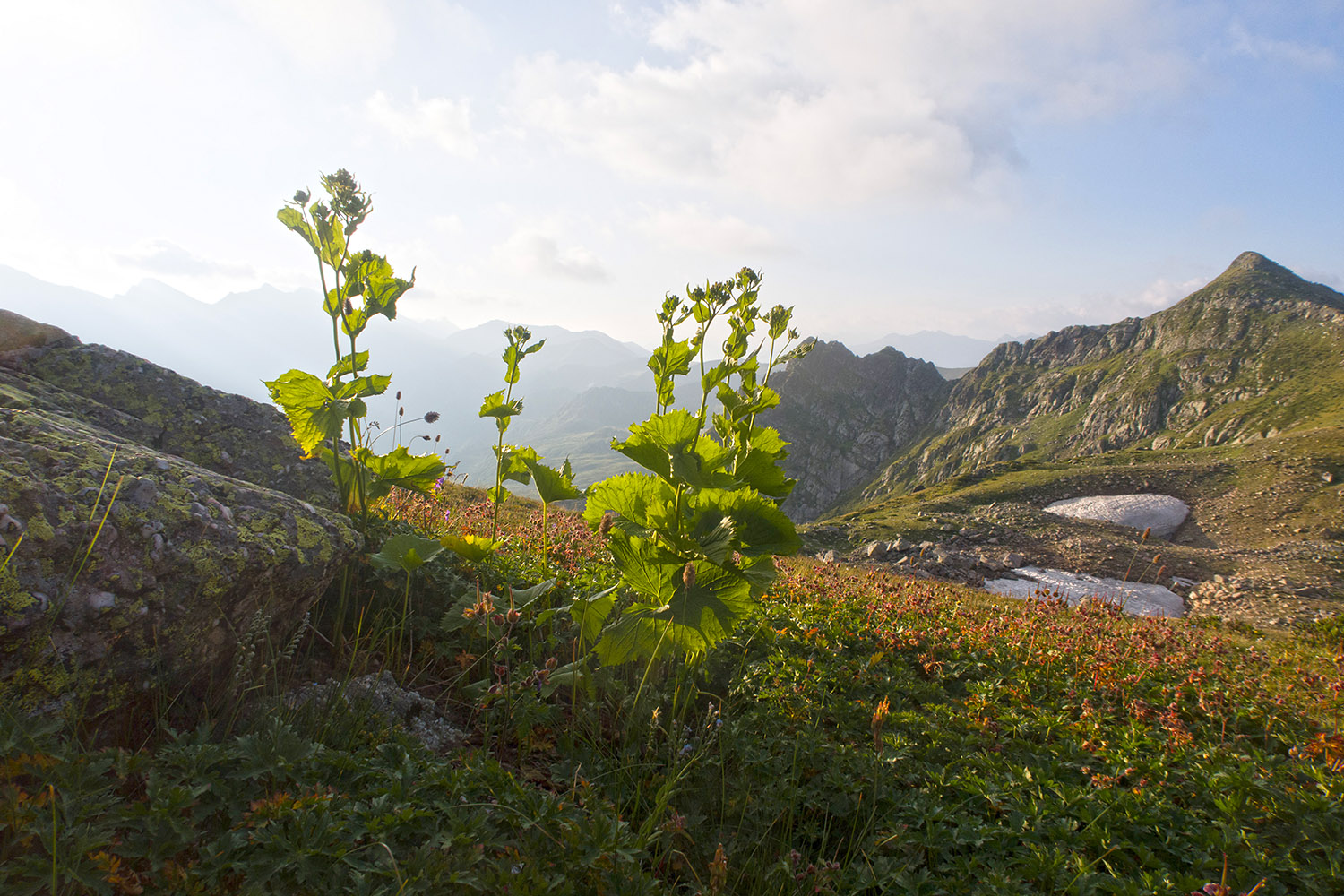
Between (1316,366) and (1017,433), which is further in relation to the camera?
(1017,433)

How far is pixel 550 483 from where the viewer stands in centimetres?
504

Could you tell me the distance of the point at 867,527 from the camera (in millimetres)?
35125

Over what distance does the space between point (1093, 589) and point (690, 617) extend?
765 inches

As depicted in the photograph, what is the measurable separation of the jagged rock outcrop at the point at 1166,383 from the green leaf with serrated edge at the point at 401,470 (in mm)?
87994

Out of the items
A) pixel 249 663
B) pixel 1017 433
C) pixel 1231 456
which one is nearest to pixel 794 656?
pixel 249 663

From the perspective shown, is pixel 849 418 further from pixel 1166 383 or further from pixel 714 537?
pixel 714 537

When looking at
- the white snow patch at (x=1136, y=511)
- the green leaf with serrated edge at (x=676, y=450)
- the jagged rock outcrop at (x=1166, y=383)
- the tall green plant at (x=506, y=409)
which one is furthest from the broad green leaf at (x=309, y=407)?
the jagged rock outcrop at (x=1166, y=383)

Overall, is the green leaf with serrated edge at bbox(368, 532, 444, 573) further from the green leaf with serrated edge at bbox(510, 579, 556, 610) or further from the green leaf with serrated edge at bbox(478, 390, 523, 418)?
the green leaf with serrated edge at bbox(478, 390, 523, 418)

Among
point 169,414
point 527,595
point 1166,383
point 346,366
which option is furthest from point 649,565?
point 1166,383

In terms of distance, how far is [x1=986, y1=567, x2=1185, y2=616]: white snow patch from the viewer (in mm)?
17000

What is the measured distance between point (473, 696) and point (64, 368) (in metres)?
5.52

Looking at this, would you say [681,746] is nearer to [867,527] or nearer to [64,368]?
[64,368]

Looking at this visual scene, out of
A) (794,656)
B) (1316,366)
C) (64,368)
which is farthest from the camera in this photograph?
(1316,366)

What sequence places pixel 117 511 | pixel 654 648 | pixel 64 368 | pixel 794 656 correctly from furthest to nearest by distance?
pixel 64 368
pixel 794 656
pixel 654 648
pixel 117 511
